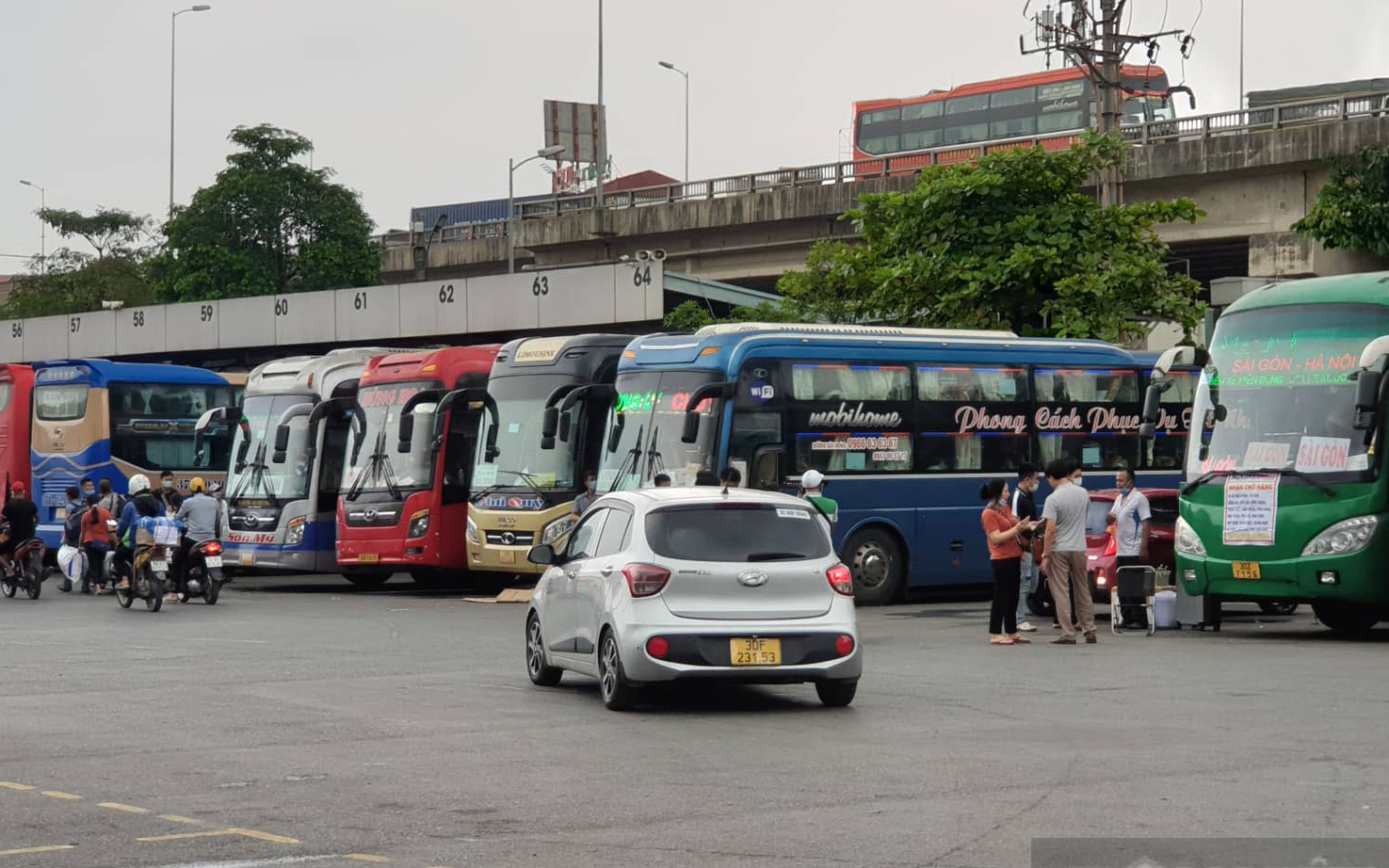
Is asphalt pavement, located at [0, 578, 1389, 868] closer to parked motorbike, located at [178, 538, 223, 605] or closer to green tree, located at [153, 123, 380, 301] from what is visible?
parked motorbike, located at [178, 538, 223, 605]

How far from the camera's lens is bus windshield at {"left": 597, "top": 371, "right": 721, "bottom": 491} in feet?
82.9

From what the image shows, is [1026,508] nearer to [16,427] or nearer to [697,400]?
[697,400]

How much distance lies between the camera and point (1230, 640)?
20438 millimetres

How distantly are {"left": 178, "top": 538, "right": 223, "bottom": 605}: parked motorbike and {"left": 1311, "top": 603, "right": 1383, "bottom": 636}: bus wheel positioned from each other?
48.6 ft

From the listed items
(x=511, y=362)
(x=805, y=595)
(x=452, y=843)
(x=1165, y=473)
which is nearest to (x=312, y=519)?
(x=511, y=362)

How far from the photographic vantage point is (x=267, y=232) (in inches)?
3118

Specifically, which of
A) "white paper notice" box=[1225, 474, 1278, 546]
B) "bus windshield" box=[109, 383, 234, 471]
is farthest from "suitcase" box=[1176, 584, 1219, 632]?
"bus windshield" box=[109, 383, 234, 471]

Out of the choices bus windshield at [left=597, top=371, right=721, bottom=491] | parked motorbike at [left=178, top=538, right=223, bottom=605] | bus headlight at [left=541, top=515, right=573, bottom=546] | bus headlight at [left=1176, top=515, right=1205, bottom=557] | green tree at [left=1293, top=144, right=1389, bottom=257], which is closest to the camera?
bus headlight at [left=1176, top=515, right=1205, bottom=557]

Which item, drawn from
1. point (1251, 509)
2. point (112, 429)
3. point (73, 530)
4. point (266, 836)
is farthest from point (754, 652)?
point (112, 429)

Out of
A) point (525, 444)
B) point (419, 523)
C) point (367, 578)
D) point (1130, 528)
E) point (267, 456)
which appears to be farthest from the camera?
point (367, 578)

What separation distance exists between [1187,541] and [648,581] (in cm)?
940

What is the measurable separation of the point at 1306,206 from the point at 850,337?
17.8 meters

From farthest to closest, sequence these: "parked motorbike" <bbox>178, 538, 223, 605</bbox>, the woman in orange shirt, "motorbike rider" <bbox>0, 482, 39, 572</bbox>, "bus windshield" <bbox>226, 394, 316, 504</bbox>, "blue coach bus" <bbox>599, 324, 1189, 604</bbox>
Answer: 1. "bus windshield" <bbox>226, 394, 316, 504</bbox>
2. "motorbike rider" <bbox>0, 482, 39, 572</bbox>
3. "parked motorbike" <bbox>178, 538, 223, 605</bbox>
4. "blue coach bus" <bbox>599, 324, 1189, 604</bbox>
5. the woman in orange shirt

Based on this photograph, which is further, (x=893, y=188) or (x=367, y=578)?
(x=893, y=188)
